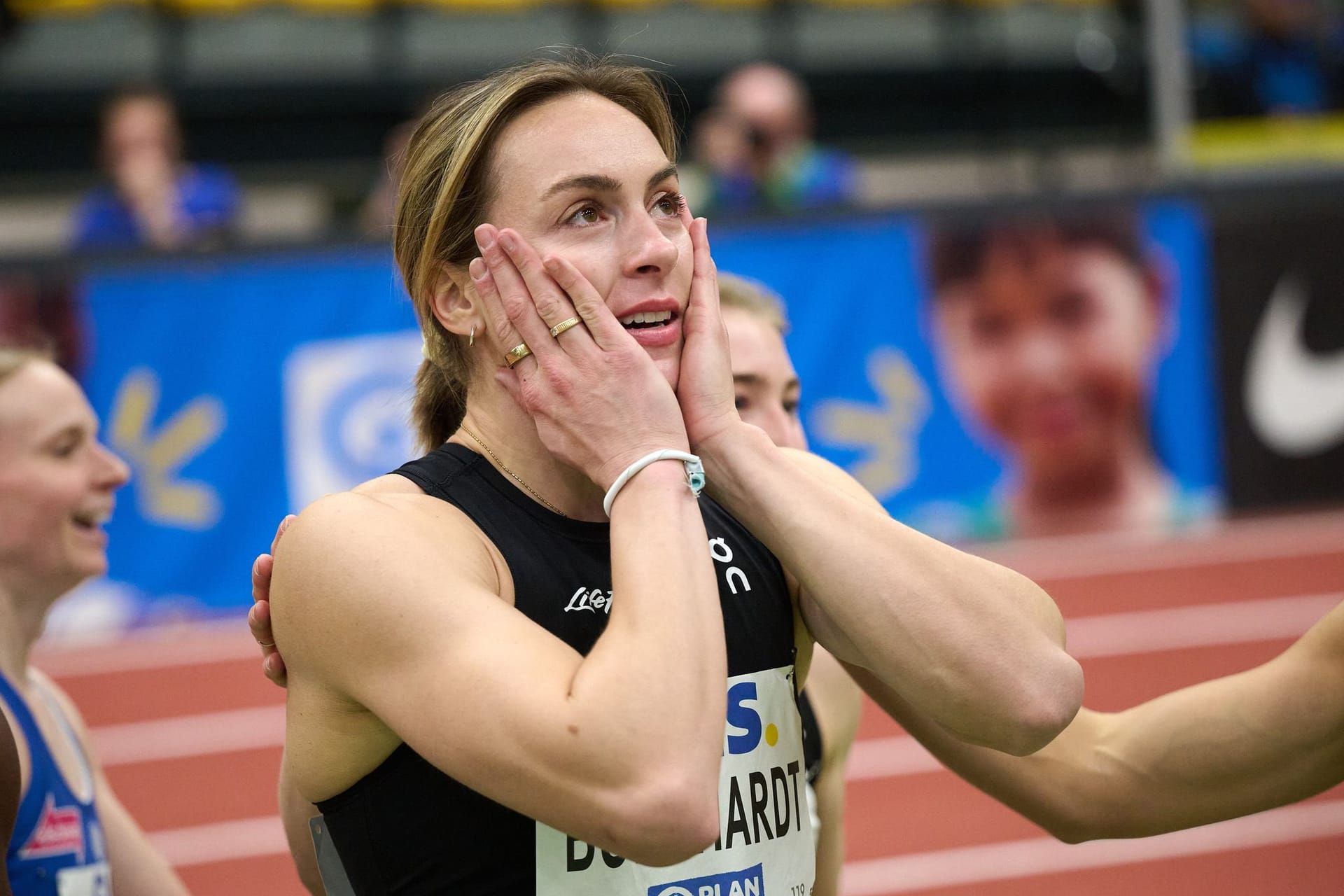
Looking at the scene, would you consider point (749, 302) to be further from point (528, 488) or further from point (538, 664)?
point (538, 664)

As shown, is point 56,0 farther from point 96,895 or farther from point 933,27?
point 96,895

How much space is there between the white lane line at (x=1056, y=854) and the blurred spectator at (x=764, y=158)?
4.29m

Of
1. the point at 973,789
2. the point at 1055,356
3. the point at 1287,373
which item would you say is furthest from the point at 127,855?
the point at 1287,373

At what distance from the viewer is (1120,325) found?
329 inches

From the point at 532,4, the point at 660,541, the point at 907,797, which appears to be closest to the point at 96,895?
the point at 660,541

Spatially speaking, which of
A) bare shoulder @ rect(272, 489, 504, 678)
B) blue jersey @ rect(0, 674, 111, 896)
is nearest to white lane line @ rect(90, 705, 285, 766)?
blue jersey @ rect(0, 674, 111, 896)

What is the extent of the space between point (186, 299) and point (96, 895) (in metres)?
5.29

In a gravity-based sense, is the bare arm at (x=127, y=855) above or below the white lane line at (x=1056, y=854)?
below

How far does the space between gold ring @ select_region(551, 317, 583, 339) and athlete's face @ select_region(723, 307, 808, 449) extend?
91cm

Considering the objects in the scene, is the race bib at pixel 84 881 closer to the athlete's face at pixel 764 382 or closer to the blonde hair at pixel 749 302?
the athlete's face at pixel 764 382

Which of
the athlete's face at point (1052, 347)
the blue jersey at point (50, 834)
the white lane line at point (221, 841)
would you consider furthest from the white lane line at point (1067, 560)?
the blue jersey at point (50, 834)

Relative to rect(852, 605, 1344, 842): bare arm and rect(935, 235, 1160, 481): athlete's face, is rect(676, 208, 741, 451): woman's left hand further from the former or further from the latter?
rect(935, 235, 1160, 481): athlete's face

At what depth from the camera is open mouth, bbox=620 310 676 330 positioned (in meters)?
2.14

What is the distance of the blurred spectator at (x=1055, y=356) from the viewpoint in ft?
27.0
